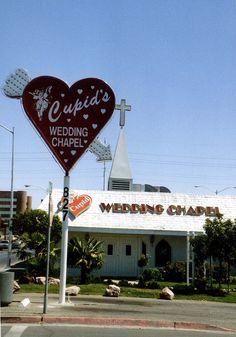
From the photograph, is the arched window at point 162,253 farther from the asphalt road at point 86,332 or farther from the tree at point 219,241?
the asphalt road at point 86,332

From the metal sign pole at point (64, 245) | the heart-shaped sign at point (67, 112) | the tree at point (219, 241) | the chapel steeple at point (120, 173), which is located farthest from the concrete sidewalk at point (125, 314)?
the chapel steeple at point (120, 173)

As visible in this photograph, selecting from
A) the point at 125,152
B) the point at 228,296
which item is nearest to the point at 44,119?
the point at 228,296

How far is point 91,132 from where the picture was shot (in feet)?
57.1

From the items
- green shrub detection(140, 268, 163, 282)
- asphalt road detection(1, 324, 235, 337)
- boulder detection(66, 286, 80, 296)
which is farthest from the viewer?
green shrub detection(140, 268, 163, 282)

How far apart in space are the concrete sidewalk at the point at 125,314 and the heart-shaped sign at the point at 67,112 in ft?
14.7

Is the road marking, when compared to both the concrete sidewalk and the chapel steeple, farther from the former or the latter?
the chapel steeple

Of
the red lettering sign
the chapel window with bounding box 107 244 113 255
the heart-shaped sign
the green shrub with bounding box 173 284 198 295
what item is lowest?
the green shrub with bounding box 173 284 198 295

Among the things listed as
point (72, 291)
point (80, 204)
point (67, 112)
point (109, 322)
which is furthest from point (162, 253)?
point (109, 322)

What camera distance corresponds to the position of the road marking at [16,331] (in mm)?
11075

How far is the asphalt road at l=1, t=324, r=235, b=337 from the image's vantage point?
1130cm

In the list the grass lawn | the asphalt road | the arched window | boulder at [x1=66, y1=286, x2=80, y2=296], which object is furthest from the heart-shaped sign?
the arched window

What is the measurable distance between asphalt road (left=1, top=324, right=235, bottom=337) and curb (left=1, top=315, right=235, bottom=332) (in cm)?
41

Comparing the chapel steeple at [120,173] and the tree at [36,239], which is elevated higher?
the chapel steeple at [120,173]

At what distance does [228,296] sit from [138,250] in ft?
35.6
